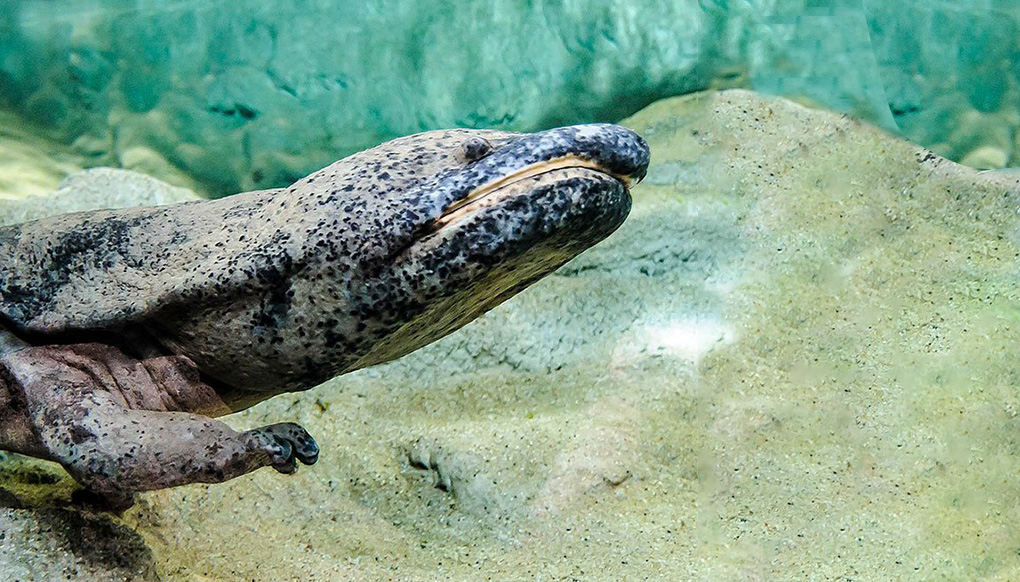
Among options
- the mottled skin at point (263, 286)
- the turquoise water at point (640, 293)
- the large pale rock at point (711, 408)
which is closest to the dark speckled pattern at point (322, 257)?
the mottled skin at point (263, 286)

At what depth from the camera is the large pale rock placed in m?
2.77

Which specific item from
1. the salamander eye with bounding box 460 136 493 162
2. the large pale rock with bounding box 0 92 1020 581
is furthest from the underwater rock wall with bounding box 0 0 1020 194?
the salamander eye with bounding box 460 136 493 162

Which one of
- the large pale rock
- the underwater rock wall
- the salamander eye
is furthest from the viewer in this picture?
the underwater rock wall

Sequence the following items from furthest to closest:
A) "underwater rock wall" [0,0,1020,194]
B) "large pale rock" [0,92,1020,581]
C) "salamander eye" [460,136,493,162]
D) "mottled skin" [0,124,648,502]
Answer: "underwater rock wall" [0,0,1020,194] < "large pale rock" [0,92,1020,581] < "salamander eye" [460,136,493,162] < "mottled skin" [0,124,648,502]

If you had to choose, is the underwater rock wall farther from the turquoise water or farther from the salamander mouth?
the salamander mouth

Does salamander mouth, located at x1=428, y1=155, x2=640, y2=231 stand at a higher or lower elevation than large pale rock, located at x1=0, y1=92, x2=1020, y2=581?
higher

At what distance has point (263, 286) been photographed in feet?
6.64

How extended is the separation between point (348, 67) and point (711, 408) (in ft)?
8.95

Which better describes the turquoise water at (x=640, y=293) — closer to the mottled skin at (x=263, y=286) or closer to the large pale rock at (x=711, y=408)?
the large pale rock at (x=711, y=408)

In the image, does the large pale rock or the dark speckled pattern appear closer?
the dark speckled pattern

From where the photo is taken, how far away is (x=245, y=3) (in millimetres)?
4148

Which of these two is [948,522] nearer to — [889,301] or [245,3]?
[889,301]

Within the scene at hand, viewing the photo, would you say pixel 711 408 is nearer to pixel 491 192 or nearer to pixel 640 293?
pixel 640 293

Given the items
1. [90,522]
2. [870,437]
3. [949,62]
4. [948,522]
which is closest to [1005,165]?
[949,62]
